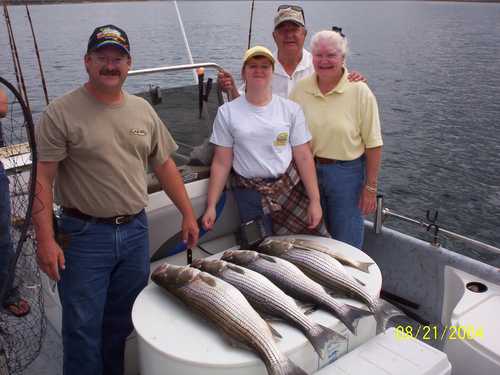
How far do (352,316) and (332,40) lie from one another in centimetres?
176

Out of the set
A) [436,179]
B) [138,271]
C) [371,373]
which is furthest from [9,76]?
[371,373]

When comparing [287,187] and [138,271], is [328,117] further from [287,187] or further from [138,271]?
[138,271]

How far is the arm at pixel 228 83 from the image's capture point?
144 inches

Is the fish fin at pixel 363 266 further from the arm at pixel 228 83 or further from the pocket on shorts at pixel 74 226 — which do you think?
the arm at pixel 228 83

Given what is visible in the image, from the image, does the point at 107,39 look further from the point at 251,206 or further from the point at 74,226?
the point at 251,206

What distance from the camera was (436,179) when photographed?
1057cm

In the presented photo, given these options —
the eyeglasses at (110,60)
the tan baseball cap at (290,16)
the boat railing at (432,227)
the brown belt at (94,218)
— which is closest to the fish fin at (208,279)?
the brown belt at (94,218)

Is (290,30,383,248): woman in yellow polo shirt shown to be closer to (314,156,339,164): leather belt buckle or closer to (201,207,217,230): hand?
(314,156,339,164): leather belt buckle

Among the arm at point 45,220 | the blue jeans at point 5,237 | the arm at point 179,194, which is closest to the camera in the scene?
the arm at point 45,220

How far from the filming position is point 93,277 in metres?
2.51

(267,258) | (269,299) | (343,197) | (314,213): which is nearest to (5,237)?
(267,258)

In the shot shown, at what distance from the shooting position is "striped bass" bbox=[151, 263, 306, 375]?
2080 mm
